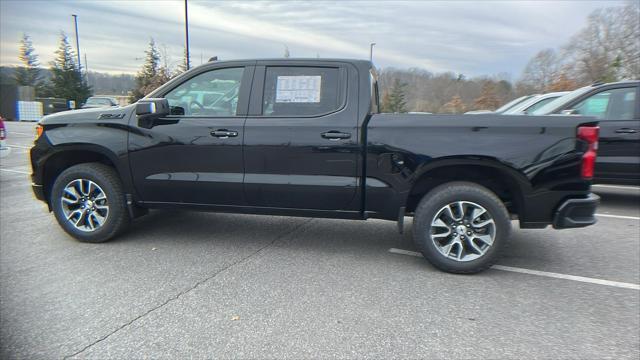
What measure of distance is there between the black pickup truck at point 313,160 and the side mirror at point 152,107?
0.01 metres

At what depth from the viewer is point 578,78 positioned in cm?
2409

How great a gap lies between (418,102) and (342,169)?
3009 centimetres

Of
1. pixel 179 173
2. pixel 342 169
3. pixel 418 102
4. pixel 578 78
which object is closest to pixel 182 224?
pixel 179 173

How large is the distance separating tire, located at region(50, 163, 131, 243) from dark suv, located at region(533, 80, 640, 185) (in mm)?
6348

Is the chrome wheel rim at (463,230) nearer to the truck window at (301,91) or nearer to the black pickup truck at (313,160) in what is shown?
the black pickup truck at (313,160)

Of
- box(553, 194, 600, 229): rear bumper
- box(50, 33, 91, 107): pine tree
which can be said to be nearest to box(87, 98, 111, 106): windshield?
box(50, 33, 91, 107): pine tree

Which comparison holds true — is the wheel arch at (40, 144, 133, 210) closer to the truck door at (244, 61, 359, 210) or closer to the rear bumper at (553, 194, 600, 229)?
the truck door at (244, 61, 359, 210)

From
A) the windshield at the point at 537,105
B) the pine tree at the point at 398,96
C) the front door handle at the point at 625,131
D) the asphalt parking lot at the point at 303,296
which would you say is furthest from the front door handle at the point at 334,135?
the pine tree at the point at 398,96

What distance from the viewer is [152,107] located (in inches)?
152

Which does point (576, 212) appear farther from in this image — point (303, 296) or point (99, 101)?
point (99, 101)

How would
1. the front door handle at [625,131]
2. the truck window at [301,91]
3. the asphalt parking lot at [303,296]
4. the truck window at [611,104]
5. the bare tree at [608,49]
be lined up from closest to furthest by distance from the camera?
the asphalt parking lot at [303,296] < the truck window at [301,91] < the front door handle at [625,131] < the truck window at [611,104] < the bare tree at [608,49]

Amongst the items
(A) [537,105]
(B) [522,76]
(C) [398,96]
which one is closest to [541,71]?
(B) [522,76]

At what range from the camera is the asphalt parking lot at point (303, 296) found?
101 inches

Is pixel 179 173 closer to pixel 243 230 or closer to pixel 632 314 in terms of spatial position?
pixel 243 230
